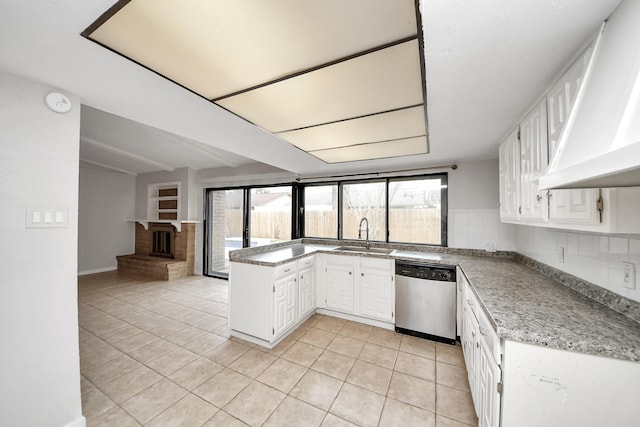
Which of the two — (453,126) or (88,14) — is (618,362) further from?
(88,14)

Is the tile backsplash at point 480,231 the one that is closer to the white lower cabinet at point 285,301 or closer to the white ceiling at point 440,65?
the white ceiling at point 440,65

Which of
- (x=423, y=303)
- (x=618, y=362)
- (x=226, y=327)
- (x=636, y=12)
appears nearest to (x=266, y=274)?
(x=226, y=327)

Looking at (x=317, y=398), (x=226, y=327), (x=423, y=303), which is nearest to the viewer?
(x=317, y=398)

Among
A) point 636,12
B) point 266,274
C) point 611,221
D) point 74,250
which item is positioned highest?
point 636,12

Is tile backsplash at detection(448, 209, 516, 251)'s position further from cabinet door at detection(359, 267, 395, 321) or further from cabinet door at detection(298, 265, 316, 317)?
cabinet door at detection(298, 265, 316, 317)

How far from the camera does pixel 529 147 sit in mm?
1595

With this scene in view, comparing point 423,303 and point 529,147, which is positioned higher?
point 529,147

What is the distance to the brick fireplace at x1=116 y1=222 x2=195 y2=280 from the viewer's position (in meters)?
4.82

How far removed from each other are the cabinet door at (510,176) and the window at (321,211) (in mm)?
2261

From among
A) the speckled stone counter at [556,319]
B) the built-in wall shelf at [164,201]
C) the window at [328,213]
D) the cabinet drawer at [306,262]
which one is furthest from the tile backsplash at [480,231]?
the built-in wall shelf at [164,201]

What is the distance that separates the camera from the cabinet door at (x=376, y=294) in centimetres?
275

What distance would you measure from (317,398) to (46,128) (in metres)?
2.51

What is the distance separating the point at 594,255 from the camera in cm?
139

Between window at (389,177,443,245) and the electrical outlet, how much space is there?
6.46 ft
